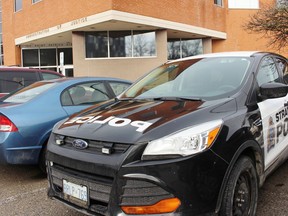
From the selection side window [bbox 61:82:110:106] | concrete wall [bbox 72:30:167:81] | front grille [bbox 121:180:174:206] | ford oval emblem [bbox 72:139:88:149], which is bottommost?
front grille [bbox 121:180:174:206]

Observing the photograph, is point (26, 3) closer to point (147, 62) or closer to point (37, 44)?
point (37, 44)

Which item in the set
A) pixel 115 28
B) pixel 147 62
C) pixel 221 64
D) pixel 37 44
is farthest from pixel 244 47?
pixel 221 64

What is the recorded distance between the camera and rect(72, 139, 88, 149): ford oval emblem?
2.66 meters

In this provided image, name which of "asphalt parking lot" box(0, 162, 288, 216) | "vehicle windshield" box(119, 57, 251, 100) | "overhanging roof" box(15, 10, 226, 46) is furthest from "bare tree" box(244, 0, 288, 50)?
"vehicle windshield" box(119, 57, 251, 100)

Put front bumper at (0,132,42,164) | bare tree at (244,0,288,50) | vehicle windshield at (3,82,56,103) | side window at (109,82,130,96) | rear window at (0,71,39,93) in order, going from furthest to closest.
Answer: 1. bare tree at (244,0,288,50)
2. rear window at (0,71,39,93)
3. side window at (109,82,130,96)
4. vehicle windshield at (3,82,56,103)
5. front bumper at (0,132,42,164)

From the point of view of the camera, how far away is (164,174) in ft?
7.53

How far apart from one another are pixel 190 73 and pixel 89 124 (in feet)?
4.90

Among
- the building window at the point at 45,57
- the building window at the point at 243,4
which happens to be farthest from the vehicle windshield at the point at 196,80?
the building window at the point at 243,4

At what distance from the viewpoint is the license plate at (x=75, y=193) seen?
2.61m

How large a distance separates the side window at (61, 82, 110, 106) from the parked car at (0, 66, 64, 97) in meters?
2.62

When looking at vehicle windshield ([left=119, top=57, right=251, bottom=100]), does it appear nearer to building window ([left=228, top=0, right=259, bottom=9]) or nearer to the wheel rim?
the wheel rim

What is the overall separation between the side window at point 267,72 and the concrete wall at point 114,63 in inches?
645

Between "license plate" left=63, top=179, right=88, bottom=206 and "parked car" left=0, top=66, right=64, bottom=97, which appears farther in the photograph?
"parked car" left=0, top=66, right=64, bottom=97

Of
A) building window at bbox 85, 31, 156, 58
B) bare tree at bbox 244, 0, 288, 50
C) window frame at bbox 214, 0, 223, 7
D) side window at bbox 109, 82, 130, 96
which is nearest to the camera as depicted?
side window at bbox 109, 82, 130, 96
